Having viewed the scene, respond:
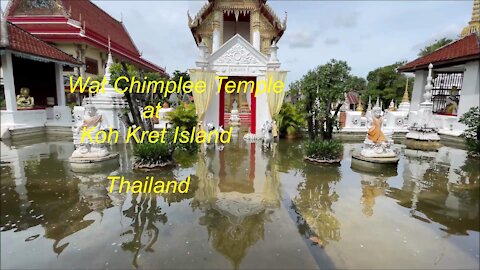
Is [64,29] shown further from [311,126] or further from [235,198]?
[235,198]

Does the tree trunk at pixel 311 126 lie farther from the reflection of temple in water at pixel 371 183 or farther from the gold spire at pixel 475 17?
the gold spire at pixel 475 17

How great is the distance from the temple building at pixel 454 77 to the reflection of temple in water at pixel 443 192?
5267 millimetres

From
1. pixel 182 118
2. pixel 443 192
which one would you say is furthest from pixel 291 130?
pixel 443 192

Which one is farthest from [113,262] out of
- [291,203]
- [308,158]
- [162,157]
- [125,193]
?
[308,158]

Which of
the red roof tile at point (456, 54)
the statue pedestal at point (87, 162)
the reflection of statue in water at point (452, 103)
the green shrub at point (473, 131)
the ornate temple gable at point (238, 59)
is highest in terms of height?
the red roof tile at point (456, 54)

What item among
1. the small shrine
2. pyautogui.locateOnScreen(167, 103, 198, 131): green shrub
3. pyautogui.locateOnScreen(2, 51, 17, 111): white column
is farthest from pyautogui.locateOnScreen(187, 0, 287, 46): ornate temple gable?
pyautogui.locateOnScreen(2, 51, 17, 111): white column

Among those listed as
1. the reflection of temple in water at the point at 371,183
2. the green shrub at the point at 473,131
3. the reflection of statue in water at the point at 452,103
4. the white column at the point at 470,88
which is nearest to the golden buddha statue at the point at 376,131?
the reflection of temple in water at the point at 371,183

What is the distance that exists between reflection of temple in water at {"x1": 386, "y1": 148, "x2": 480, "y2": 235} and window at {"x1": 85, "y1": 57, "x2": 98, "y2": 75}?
20.6m

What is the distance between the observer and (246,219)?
4.67m

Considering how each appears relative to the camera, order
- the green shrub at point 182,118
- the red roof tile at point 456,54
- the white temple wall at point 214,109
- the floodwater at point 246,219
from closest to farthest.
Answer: the floodwater at point 246,219, the green shrub at point 182,118, the white temple wall at point 214,109, the red roof tile at point 456,54

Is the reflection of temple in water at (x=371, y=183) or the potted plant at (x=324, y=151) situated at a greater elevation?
the potted plant at (x=324, y=151)

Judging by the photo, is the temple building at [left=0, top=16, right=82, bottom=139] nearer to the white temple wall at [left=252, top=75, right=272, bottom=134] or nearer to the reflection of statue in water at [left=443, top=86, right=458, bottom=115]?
the white temple wall at [left=252, top=75, right=272, bottom=134]

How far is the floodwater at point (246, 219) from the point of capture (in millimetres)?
3572

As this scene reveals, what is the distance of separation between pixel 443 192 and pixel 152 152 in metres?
7.16
